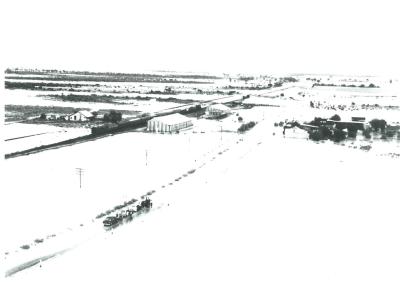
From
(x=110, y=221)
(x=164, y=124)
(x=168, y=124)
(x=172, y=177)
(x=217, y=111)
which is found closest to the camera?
(x=110, y=221)

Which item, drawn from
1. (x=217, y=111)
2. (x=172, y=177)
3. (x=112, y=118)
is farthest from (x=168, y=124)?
(x=172, y=177)

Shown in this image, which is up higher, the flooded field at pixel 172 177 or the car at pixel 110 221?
the car at pixel 110 221

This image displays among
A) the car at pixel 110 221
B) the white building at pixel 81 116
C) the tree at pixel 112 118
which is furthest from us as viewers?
the white building at pixel 81 116

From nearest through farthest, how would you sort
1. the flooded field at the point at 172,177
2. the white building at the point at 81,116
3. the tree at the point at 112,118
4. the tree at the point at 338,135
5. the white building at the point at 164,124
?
the flooded field at the point at 172,177, the tree at the point at 338,135, the white building at the point at 164,124, the tree at the point at 112,118, the white building at the point at 81,116

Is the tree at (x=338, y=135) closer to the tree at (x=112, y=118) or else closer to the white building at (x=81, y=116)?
the tree at (x=112, y=118)

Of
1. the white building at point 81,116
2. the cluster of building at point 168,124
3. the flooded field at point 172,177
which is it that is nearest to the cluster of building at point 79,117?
the white building at point 81,116

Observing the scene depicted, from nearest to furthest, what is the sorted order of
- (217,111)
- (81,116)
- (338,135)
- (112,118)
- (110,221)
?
(110,221) < (338,135) < (112,118) < (81,116) < (217,111)

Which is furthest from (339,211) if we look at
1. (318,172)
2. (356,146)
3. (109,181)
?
(356,146)

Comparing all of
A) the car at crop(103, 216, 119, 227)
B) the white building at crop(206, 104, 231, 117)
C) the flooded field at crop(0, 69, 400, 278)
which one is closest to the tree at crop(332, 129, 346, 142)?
the flooded field at crop(0, 69, 400, 278)

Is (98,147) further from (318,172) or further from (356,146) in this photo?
(356,146)

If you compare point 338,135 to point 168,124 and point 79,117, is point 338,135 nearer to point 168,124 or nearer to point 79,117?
point 168,124

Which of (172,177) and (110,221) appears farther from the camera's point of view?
(172,177)

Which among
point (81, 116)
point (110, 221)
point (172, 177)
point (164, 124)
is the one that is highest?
point (164, 124)

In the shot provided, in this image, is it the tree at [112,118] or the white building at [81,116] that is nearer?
the tree at [112,118]
